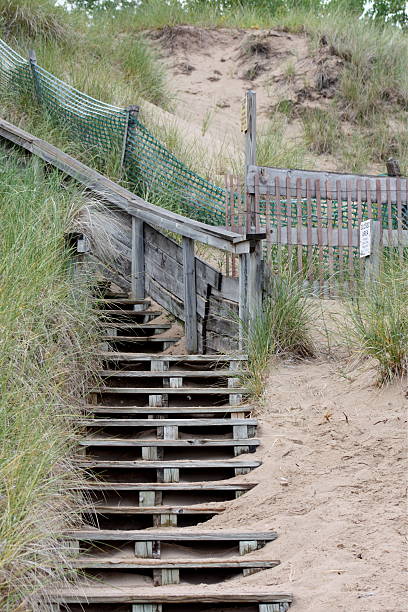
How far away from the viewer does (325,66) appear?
48.0ft

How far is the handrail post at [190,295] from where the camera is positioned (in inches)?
259

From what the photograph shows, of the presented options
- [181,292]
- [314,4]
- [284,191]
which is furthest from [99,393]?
[314,4]

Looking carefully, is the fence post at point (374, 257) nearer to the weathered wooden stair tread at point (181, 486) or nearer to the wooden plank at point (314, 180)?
the wooden plank at point (314, 180)

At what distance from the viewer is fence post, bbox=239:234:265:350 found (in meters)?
5.82

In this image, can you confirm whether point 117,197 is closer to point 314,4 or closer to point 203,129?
point 203,129

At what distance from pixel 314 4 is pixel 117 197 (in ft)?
42.1

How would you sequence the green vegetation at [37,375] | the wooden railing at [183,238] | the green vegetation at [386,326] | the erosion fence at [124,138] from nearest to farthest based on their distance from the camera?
the green vegetation at [37,375], the green vegetation at [386,326], the wooden railing at [183,238], the erosion fence at [124,138]

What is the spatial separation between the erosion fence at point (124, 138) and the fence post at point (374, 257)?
190cm

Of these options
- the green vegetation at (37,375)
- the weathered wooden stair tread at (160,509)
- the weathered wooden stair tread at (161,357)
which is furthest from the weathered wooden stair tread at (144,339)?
the weathered wooden stair tread at (160,509)

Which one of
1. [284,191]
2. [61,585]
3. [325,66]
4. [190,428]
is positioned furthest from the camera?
[325,66]

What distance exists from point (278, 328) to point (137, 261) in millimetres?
2101

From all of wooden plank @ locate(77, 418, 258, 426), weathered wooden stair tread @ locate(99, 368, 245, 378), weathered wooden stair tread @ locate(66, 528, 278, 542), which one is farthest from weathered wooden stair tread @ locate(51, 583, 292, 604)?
weathered wooden stair tread @ locate(99, 368, 245, 378)

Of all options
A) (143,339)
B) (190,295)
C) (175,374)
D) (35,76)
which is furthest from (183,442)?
(35,76)

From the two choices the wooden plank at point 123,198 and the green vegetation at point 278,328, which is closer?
the green vegetation at point 278,328
